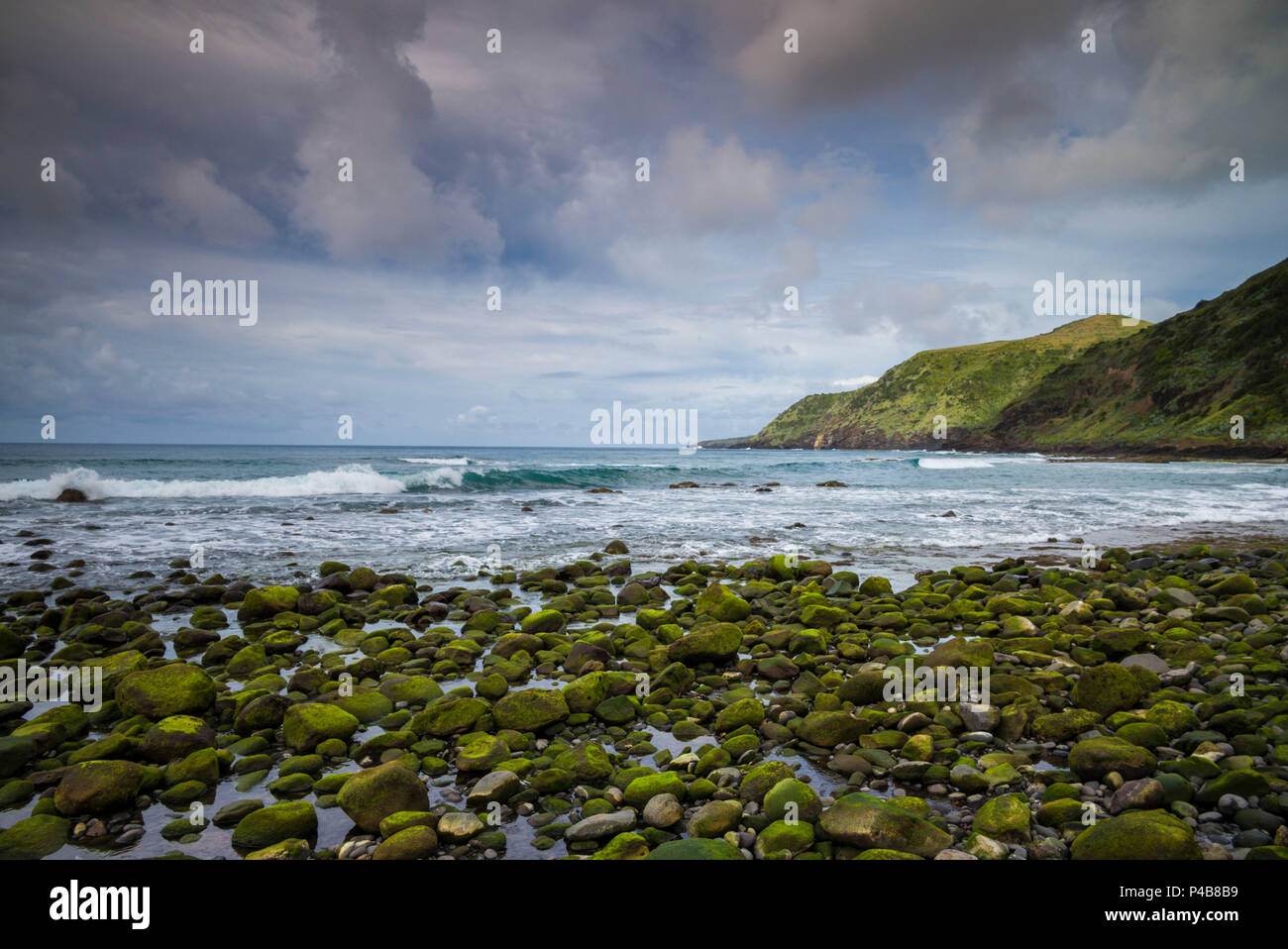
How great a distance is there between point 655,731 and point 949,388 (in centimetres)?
16416

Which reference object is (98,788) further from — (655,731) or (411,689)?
(655,731)

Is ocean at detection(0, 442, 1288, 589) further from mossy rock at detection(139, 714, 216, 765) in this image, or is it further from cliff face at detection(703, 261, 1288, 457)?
Result: cliff face at detection(703, 261, 1288, 457)

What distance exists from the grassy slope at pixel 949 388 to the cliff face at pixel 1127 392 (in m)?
0.38

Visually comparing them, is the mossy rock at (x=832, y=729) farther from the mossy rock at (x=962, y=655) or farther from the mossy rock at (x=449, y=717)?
the mossy rock at (x=449, y=717)

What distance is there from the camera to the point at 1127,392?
9100 cm

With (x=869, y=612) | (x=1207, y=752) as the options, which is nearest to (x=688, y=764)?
(x=1207, y=752)

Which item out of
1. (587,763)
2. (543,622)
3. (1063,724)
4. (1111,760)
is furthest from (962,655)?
(543,622)

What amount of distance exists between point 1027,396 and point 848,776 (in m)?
130

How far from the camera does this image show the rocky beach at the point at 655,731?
395 cm

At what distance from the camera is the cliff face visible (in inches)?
2670

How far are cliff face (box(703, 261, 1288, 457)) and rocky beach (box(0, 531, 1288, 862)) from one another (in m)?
37.7

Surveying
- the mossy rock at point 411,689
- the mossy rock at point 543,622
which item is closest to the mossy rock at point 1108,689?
the mossy rock at point 543,622
